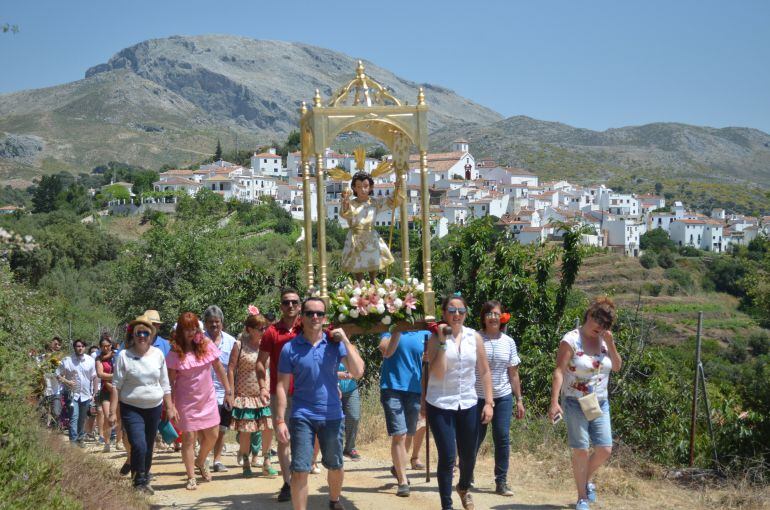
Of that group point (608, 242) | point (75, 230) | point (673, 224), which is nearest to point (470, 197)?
point (608, 242)

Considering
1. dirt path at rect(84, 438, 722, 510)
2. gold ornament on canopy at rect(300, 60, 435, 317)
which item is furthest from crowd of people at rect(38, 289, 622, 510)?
gold ornament on canopy at rect(300, 60, 435, 317)

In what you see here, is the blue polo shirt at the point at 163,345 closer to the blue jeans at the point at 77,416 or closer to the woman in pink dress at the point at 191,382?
the woman in pink dress at the point at 191,382

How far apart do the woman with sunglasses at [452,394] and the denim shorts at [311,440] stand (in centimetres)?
73

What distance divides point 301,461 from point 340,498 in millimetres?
1245

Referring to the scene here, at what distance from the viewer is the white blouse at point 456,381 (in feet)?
20.6

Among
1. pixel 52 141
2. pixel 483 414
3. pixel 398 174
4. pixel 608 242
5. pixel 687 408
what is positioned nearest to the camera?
pixel 483 414

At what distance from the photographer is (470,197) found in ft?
332

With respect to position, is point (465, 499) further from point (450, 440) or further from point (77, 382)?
Answer: point (77, 382)

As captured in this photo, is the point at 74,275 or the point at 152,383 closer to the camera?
the point at 152,383

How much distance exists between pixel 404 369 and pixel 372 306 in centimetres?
77

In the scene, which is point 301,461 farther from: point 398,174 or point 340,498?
point 398,174

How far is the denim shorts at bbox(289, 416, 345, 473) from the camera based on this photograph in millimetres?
5953

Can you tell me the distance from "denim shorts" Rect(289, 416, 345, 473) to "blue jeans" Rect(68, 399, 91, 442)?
5753mm

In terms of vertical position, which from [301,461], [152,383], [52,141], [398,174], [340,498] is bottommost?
[340,498]
